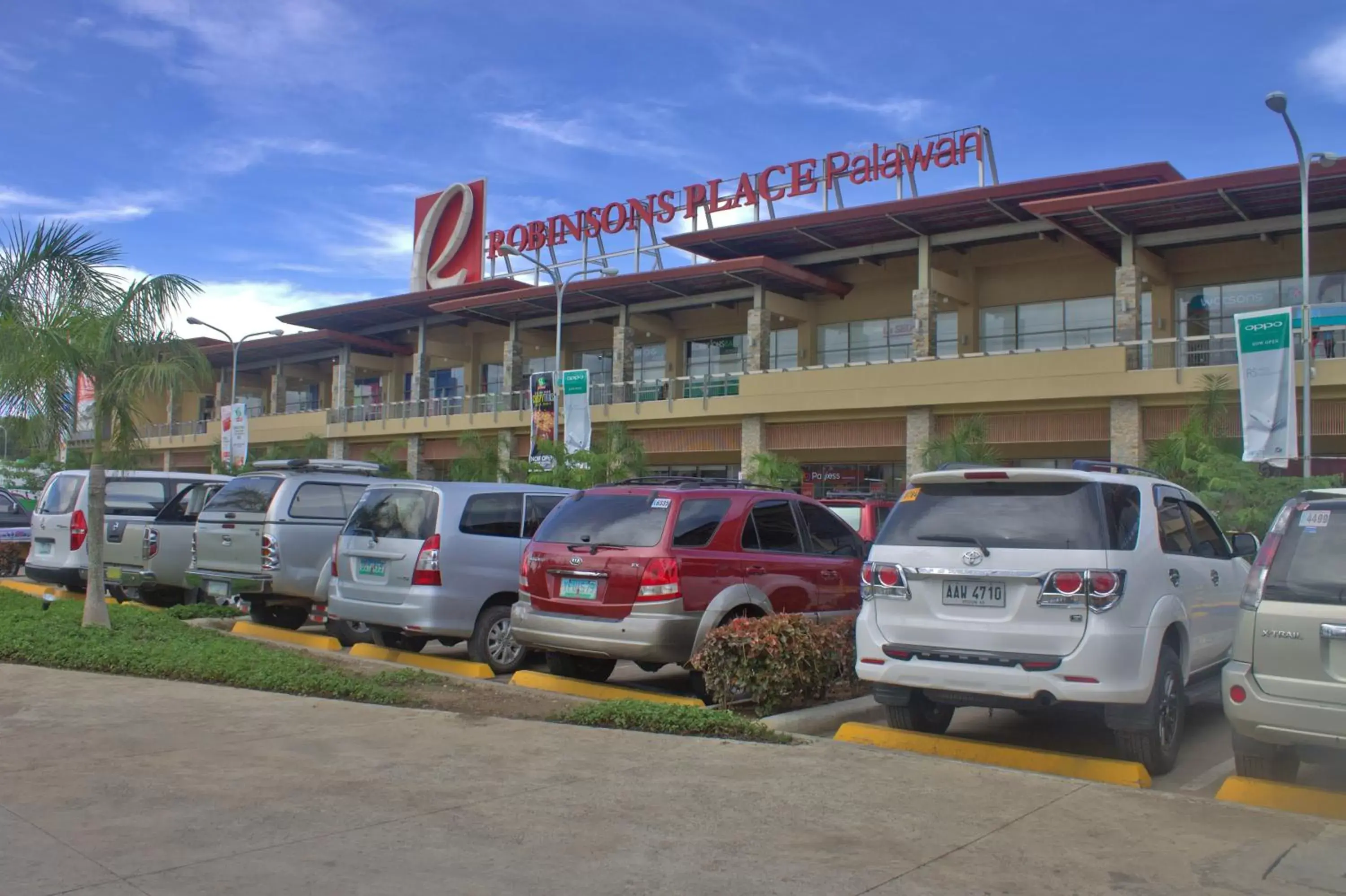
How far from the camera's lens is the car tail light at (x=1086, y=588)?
639 cm

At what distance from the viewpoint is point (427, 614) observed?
33.1 feet

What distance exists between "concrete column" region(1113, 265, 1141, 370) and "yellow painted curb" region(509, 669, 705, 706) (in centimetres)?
2092

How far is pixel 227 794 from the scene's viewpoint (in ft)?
19.1

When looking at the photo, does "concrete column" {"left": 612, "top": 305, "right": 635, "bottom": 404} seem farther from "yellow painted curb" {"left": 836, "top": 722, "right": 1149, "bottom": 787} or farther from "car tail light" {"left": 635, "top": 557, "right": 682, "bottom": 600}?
"yellow painted curb" {"left": 836, "top": 722, "right": 1149, "bottom": 787}

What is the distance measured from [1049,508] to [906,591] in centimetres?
99

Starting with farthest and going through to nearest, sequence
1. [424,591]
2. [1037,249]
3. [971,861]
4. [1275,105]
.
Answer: [1037,249]
[1275,105]
[424,591]
[971,861]

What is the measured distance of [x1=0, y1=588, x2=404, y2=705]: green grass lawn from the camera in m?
8.88

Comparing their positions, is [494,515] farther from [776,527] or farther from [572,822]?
[572,822]

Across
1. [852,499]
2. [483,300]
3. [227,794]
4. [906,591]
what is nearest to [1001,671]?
[906,591]

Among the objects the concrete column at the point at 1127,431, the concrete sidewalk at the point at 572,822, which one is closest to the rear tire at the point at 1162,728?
the concrete sidewalk at the point at 572,822

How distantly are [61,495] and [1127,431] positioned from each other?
21466 mm

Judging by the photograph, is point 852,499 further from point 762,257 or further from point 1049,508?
point 762,257

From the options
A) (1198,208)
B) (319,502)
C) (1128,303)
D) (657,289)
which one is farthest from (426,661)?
(657,289)

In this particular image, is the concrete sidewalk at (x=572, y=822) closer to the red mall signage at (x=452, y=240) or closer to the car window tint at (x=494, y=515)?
the car window tint at (x=494, y=515)
